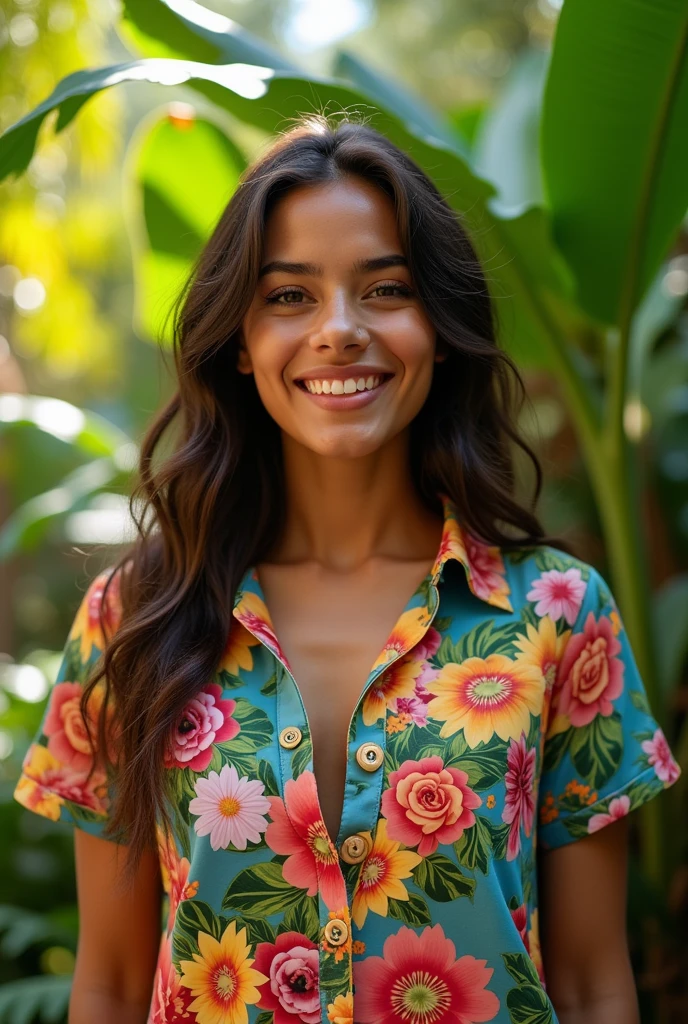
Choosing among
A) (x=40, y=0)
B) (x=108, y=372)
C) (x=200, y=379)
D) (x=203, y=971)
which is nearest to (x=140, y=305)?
(x=40, y=0)

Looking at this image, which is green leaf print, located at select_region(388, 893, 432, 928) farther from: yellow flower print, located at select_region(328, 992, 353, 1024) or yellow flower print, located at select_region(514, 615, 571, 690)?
yellow flower print, located at select_region(514, 615, 571, 690)

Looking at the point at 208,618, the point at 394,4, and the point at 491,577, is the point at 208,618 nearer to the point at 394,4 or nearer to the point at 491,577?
the point at 491,577

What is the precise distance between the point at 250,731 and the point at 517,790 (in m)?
0.40

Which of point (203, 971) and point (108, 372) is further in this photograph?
point (108, 372)

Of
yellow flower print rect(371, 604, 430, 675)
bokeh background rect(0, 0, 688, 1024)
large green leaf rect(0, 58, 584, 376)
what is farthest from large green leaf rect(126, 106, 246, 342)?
yellow flower print rect(371, 604, 430, 675)

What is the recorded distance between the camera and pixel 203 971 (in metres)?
1.52

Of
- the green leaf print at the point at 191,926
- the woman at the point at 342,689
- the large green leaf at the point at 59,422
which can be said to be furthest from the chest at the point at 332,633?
the large green leaf at the point at 59,422

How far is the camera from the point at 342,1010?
1437 mm

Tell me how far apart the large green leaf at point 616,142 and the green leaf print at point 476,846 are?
3.97ft

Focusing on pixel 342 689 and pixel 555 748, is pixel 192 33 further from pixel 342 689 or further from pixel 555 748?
pixel 555 748

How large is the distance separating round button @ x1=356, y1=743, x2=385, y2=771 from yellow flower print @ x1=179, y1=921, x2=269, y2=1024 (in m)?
0.29

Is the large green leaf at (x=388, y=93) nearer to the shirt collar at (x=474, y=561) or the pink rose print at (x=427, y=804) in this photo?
the shirt collar at (x=474, y=561)

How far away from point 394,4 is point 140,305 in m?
6.63

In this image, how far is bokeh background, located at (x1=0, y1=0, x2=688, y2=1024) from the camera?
6.49 feet
